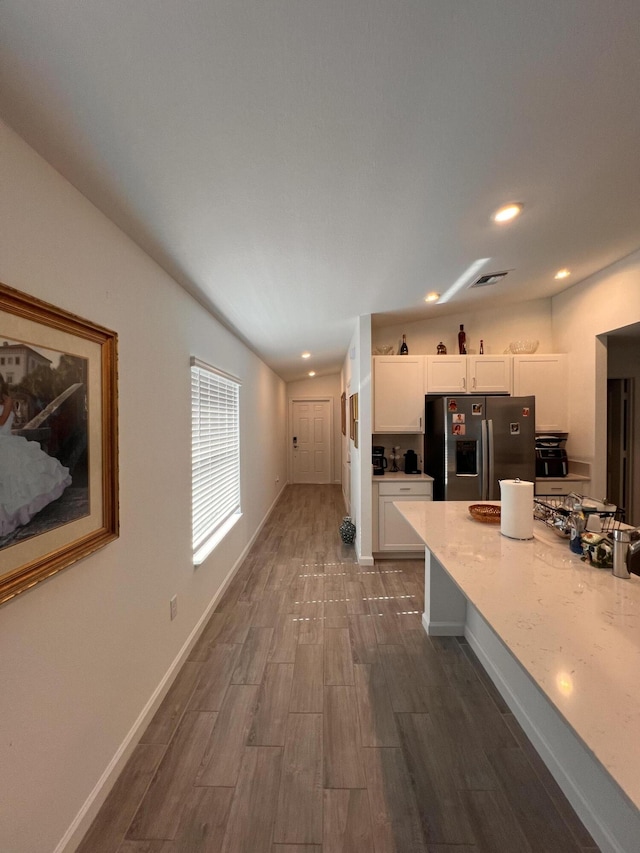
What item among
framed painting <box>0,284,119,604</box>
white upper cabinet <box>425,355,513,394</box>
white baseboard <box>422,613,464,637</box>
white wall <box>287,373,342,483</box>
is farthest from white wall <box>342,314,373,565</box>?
white wall <box>287,373,342,483</box>

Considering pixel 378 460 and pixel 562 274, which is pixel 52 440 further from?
pixel 562 274

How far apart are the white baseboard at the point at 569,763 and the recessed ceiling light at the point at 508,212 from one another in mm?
1991

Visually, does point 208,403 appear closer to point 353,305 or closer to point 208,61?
point 353,305

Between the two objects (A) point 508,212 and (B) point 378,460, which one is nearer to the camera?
(A) point 508,212

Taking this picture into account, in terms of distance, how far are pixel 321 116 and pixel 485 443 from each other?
3.19 m

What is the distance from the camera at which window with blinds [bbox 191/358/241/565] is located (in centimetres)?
253

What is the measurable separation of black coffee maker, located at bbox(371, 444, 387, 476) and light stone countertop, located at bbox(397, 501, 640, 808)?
2240 millimetres

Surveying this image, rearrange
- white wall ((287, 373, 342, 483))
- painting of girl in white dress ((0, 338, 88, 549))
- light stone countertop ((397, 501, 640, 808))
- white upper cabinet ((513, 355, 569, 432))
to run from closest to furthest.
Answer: light stone countertop ((397, 501, 640, 808))
painting of girl in white dress ((0, 338, 88, 549))
white upper cabinet ((513, 355, 569, 432))
white wall ((287, 373, 342, 483))

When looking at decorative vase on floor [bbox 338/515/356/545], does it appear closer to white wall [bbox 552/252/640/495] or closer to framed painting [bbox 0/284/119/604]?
white wall [bbox 552/252/640/495]

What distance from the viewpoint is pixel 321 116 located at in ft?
3.63

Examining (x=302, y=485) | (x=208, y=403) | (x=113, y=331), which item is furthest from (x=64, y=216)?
(x=302, y=485)

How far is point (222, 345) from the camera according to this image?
3.13 m

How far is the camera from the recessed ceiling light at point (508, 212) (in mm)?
1871

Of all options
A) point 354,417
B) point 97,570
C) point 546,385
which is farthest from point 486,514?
point 546,385
